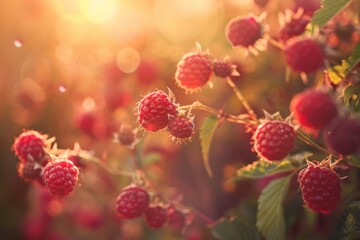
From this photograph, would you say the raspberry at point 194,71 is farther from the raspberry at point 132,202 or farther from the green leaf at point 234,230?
the green leaf at point 234,230

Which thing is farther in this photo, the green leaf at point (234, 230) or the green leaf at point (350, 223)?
the green leaf at point (234, 230)

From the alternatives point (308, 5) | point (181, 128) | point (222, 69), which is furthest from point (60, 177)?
point (308, 5)

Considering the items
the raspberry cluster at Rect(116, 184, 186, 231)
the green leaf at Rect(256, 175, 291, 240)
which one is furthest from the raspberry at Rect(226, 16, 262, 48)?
the raspberry cluster at Rect(116, 184, 186, 231)

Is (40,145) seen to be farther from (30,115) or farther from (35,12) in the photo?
(35,12)

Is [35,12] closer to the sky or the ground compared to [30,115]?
closer to the sky

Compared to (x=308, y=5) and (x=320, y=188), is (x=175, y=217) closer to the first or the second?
(x=320, y=188)

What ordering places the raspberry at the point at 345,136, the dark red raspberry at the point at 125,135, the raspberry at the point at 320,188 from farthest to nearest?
the dark red raspberry at the point at 125,135, the raspberry at the point at 320,188, the raspberry at the point at 345,136

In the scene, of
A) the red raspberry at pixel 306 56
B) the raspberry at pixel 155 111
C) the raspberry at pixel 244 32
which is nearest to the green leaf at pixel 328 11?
the red raspberry at pixel 306 56

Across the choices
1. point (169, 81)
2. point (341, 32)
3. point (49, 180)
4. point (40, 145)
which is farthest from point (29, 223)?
point (341, 32)
